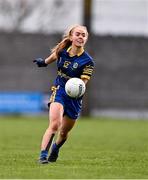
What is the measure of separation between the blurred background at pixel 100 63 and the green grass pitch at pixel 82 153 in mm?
5633

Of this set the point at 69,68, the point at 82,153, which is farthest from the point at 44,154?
the point at 82,153

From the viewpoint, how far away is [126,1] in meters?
30.7

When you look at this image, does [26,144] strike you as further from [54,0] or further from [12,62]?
[54,0]

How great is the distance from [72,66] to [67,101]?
485 millimetres

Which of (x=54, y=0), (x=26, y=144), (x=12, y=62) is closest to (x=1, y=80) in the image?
(x=12, y=62)

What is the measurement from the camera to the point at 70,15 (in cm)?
3400

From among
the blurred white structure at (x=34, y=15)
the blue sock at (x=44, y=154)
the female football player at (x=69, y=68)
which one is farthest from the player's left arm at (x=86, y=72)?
the blurred white structure at (x=34, y=15)

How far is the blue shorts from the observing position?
11.7 m

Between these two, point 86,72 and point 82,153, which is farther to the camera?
point 82,153

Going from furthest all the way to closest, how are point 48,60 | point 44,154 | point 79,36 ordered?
point 48,60 < point 79,36 < point 44,154

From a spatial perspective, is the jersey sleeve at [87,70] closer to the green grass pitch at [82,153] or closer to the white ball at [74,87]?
the white ball at [74,87]

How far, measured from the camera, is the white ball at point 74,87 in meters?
11.4

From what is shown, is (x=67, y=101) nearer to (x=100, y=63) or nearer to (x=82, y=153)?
(x=82, y=153)

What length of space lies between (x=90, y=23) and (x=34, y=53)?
221 centimetres
